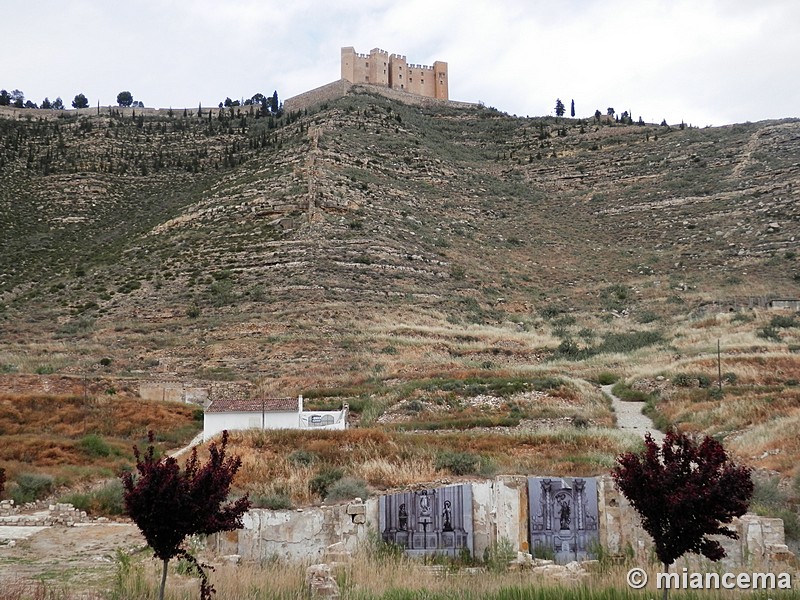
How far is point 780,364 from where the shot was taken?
2445 cm

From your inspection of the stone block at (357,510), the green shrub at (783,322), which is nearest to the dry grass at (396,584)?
the stone block at (357,510)

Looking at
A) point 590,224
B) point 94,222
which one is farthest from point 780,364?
point 94,222

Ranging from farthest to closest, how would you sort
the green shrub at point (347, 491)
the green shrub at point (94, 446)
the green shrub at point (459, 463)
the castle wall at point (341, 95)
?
1. the castle wall at point (341, 95)
2. the green shrub at point (94, 446)
3. the green shrub at point (459, 463)
4. the green shrub at point (347, 491)

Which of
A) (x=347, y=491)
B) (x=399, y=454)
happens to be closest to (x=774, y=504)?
(x=347, y=491)

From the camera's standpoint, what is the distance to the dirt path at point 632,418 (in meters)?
19.2

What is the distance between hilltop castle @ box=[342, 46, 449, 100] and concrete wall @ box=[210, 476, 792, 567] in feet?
229

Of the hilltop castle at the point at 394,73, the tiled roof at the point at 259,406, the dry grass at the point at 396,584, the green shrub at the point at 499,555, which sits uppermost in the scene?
the hilltop castle at the point at 394,73

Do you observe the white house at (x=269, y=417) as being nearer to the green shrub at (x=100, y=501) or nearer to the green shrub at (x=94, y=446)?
the green shrub at (x=94, y=446)

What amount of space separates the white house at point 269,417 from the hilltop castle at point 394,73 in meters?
60.5

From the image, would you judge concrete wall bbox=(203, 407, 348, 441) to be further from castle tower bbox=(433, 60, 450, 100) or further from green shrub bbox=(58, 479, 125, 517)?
castle tower bbox=(433, 60, 450, 100)

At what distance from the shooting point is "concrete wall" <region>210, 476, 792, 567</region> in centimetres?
1026

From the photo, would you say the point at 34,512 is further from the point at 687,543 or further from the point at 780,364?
the point at 780,364

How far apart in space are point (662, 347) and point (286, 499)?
2303 centimetres

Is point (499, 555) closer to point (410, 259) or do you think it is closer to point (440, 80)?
point (410, 259)
